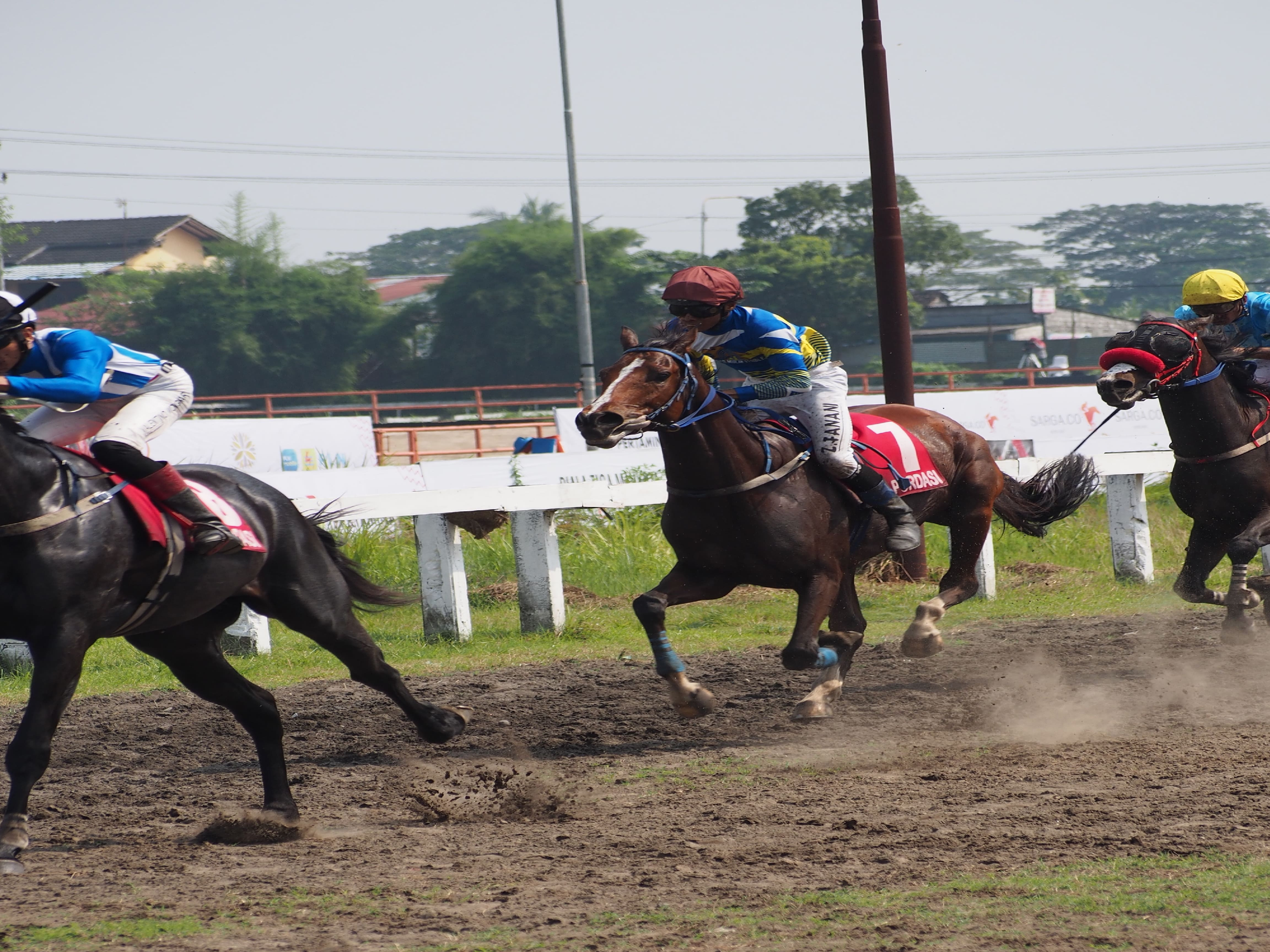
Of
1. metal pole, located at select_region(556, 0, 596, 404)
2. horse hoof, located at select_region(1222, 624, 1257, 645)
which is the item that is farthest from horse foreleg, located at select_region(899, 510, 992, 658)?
metal pole, located at select_region(556, 0, 596, 404)

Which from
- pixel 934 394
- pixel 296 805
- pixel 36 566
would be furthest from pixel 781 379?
pixel 934 394

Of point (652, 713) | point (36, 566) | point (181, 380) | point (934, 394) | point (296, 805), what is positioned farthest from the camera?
point (934, 394)

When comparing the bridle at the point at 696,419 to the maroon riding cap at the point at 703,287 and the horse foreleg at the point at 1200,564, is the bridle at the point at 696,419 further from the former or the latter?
the horse foreleg at the point at 1200,564

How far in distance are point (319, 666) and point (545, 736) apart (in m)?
2.81

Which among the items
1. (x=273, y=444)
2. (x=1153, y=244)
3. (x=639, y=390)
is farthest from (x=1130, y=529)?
(x=1153, y=244)

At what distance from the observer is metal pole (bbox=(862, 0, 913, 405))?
12000 millimetres

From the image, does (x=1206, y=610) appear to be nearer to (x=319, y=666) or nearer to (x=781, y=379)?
(x=781, y=379)

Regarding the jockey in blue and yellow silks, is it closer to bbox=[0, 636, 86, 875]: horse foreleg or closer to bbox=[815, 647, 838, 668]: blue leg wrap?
bbox=[815, 647, 838, 668]: blue leg wrap

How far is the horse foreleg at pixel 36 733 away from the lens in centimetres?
472

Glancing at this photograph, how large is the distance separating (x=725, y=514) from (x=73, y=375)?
303 cm

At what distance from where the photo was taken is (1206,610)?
9.99 meters

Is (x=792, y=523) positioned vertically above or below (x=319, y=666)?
above

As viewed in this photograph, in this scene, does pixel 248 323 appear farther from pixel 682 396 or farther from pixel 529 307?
pixel 682 396

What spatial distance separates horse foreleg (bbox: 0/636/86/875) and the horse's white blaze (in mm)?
2317
